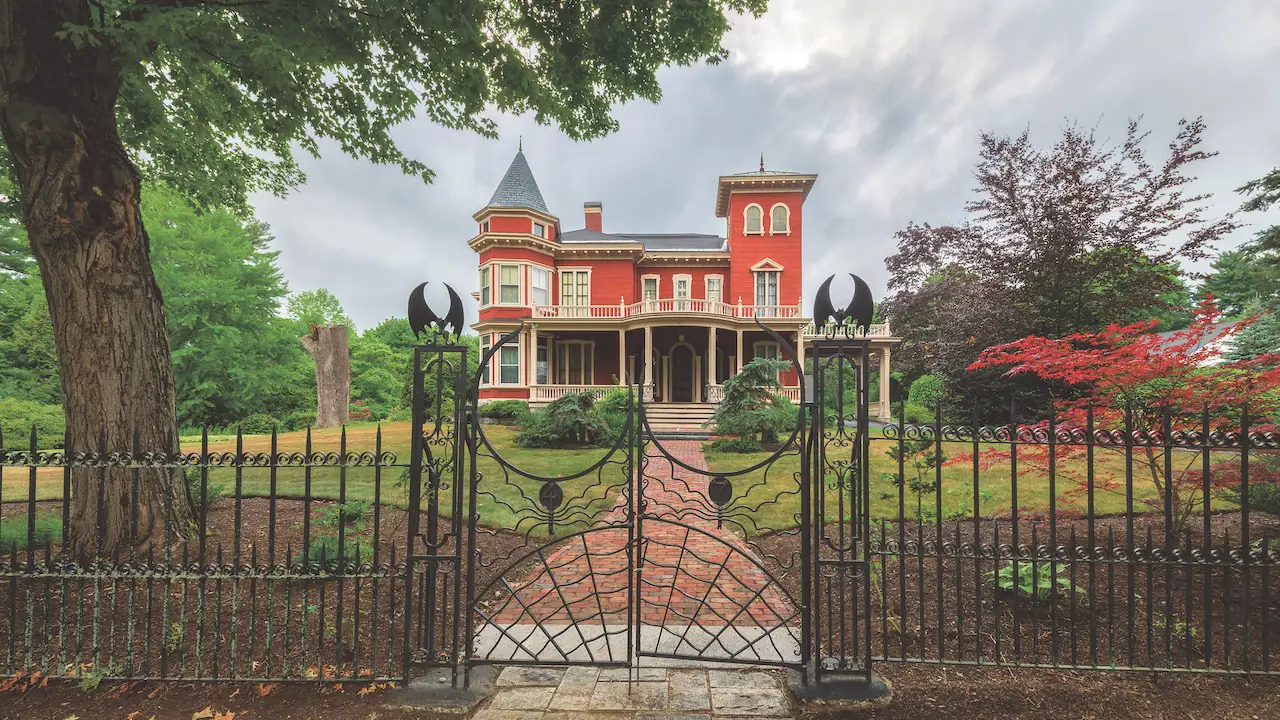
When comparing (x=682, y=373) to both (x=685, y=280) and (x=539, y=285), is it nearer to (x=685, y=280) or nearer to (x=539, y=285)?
(x=685, y=280)

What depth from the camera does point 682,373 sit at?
21.4 metres

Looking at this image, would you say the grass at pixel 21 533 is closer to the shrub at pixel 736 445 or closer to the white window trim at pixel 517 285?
the shrub at pixel 736 445

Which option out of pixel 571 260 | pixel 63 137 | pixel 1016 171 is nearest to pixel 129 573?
pixel 63 137

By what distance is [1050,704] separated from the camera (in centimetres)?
267

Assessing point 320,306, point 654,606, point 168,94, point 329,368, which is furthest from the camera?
point 320,306

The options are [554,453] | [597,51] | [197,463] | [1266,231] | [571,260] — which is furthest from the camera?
[571,260]

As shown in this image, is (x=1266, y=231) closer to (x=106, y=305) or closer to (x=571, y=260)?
(x=106, y=305)

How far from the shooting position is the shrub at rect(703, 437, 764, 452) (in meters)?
11.7

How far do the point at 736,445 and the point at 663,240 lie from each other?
14.9 m

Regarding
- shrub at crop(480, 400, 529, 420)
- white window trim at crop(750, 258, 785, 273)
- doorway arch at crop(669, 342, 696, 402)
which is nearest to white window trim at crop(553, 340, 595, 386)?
doorway arch at crop(669, 342, 696, 402)

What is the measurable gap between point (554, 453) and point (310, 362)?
2401 cm

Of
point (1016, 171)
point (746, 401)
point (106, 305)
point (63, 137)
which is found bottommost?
point (746, 401)

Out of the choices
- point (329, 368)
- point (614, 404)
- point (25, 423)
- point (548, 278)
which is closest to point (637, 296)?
point (548, 278)

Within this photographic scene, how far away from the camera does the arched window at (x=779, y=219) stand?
67.6 ft
